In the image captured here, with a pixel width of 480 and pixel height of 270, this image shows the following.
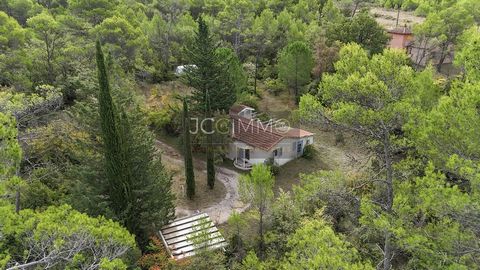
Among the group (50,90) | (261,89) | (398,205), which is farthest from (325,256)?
(261,89)

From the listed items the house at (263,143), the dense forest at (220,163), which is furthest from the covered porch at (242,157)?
the dense forest at (220,163)

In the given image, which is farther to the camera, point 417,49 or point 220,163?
point 417,49

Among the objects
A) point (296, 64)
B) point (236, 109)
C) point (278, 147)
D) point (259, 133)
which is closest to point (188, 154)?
point (259, 133)

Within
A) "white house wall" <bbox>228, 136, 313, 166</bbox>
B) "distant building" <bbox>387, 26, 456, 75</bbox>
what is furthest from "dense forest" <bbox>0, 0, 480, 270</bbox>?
"distant building" <bbox>387, 26, 456, 75</bbox>

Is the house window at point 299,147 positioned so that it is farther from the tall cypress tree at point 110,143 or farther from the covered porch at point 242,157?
the tall cypress tree at point 110,143

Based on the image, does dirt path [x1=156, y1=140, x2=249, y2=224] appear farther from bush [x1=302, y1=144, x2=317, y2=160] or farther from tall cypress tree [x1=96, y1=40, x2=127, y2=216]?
tall cypress tree [x1=96, y1=40, x2=127, y2=216]

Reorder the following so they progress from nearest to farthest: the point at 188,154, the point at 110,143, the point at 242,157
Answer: the point at 110,143 < the point at 188,154 < the point at 242,157

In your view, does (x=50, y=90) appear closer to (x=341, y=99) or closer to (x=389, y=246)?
(x=341, y=99)

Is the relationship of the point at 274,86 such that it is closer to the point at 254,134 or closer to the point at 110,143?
the point at 254,134

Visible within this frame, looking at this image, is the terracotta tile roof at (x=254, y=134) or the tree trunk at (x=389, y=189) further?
the terracotta tile roof at (x=254, y=134)
